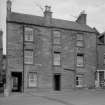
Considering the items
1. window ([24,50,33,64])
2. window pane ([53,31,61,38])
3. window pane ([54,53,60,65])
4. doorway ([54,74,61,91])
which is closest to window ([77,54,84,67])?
window pane ([54,53,60,65])

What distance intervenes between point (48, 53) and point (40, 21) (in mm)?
5004

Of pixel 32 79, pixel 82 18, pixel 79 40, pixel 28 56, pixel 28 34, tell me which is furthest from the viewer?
pixel 82 18

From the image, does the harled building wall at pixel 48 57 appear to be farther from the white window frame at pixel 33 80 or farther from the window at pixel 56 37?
the window at pixel 56 37

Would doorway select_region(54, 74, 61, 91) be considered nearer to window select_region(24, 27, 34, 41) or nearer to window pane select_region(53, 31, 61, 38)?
window pane select_region(53, 31, 61, 38)

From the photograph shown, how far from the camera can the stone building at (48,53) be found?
29.7m

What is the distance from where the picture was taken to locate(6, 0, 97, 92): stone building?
29656 mm

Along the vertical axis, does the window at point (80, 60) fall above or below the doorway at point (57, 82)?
above

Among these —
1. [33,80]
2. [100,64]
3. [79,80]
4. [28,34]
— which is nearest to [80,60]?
[79,80]

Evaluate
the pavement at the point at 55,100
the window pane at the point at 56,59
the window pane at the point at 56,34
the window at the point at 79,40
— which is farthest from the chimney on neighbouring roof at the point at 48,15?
the pavement at the point at 55,100

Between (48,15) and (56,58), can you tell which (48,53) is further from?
(48,15)

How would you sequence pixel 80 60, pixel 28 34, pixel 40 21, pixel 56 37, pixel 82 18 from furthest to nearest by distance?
pixel 82 18
pixel 80 60
pixel 40 21
pixel 56 37
pixel 28 34

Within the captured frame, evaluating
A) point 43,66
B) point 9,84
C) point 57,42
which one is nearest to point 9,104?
point 9,84

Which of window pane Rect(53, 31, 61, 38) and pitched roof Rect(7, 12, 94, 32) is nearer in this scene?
pitched roof Rect(7, 12, 94, 32)

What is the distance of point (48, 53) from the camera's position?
1244 inches
